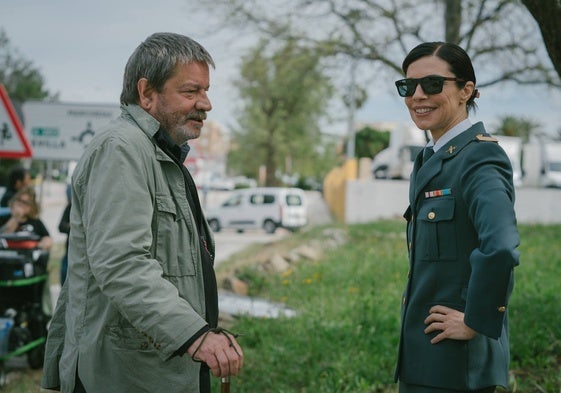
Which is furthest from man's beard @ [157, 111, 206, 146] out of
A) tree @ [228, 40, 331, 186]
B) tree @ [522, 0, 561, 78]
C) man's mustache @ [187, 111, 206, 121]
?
tree @ [228, 40, 331, 186]

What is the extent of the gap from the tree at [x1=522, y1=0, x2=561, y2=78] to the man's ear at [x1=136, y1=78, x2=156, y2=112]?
8.36 feet

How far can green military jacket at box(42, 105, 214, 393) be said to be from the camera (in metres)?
2.08

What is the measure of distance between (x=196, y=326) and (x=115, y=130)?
0.69 metres

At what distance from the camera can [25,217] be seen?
23.1 feet

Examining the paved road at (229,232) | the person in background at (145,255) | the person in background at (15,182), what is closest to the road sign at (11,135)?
the person in background at (15,182)

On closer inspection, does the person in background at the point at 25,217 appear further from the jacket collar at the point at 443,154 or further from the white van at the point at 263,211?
the white van at the point at 263,211

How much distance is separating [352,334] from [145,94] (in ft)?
12.5

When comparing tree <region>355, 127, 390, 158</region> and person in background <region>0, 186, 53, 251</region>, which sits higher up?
tree <region>355, 127, 390, 158</region>

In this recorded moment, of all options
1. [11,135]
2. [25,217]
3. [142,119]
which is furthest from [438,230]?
[11,135]

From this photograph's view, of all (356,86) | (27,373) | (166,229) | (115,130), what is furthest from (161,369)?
(356,86)

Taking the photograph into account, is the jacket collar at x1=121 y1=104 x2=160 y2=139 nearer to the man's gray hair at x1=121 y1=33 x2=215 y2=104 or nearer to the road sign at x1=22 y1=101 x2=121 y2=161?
the man's gray hair at x1=121 y1=33 x2=215 y2=104

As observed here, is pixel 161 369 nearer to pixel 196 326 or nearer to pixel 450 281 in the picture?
pixel 196 326

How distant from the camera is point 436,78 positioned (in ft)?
8.08

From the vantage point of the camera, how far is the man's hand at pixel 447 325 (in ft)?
7.32
